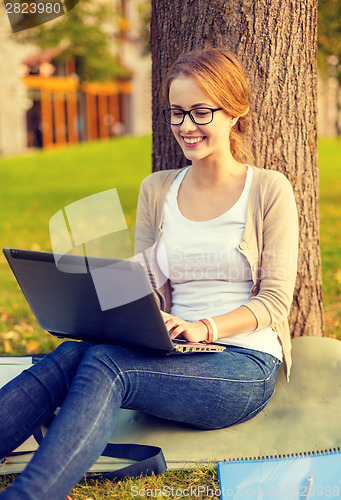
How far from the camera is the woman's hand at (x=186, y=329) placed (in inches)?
97.1

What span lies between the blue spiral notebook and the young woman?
0.21 metres

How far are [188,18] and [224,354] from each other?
1696mm

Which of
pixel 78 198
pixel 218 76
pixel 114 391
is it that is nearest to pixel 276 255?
pixel 218 76

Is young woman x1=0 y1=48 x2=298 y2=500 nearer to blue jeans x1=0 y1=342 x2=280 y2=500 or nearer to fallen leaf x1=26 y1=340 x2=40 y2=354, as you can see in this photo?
blue jeans x1=0 y1=342 x2=280 y2=500

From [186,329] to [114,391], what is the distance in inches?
15.3

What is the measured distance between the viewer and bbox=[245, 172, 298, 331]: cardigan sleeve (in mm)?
2627

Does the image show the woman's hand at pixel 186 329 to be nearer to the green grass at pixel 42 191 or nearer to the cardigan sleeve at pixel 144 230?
the cardigan sleeve at pixel 144 230

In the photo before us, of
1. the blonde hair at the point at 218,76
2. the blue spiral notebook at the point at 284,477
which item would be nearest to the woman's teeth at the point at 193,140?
the blonde hair at the point at 218,76

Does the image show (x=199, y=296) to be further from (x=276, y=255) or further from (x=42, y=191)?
(x=42, y=191)

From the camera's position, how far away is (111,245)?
3.13 metres

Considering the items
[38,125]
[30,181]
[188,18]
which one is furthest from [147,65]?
[188,18]

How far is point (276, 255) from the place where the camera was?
2.65 m

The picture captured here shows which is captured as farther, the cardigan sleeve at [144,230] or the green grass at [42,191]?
the green grass at [42,191]

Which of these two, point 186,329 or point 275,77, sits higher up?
point 275,77
